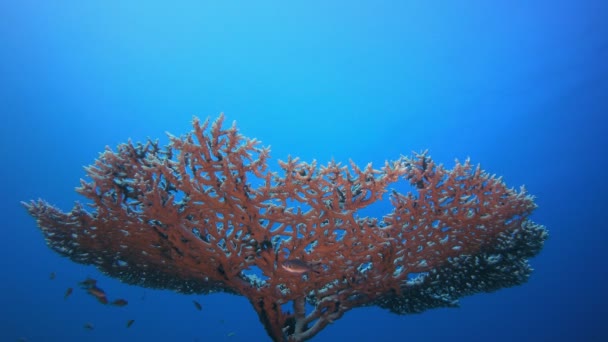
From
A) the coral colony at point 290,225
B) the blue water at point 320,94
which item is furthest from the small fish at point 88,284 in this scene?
the blue water at point 320,94

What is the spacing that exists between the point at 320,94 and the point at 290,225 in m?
31.7

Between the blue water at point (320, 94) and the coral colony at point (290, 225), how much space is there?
20435 mm

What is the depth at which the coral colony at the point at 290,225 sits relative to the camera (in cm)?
395

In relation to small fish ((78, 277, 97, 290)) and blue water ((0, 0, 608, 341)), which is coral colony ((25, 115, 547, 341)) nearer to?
small fish ((78, 277, 97, 290))

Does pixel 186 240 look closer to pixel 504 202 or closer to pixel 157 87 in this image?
pixel 504 202

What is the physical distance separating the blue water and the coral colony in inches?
805

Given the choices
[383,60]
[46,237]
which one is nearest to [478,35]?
[383,60]

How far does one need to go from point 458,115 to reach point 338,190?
3069 cm

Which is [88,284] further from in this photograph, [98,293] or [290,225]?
[290,225]

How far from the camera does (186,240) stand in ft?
15.5

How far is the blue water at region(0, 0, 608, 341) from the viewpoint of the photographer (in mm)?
24312

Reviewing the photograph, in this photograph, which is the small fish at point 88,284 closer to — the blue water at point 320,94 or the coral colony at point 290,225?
the coral colony at point 290,225

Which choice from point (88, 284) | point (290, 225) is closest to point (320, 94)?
point (88, 284)

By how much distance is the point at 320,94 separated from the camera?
34.6 m
